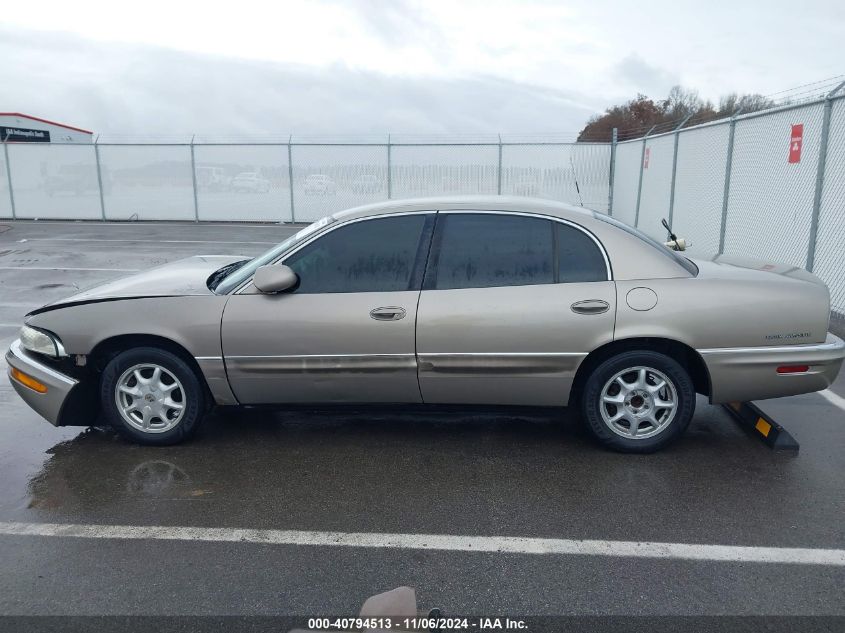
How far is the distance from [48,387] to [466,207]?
2.88 metres

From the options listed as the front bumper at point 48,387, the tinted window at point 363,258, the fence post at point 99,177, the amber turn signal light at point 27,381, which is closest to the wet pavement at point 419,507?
the front bumper at point 48,387

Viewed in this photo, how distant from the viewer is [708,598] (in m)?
2.85

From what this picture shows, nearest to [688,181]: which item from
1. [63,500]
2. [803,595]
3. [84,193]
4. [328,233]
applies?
[328,233]

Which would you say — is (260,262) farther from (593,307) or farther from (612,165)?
(612,165)

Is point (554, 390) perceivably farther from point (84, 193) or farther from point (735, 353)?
point (84, 193)

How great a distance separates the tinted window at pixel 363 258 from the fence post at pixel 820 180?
5.66 metres

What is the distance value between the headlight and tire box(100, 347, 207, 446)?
33 cm

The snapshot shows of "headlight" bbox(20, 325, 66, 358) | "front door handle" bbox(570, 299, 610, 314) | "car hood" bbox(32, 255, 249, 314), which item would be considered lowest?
"headlight" bbox(20, 325, 66, 358)

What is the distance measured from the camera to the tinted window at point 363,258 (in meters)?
4.29

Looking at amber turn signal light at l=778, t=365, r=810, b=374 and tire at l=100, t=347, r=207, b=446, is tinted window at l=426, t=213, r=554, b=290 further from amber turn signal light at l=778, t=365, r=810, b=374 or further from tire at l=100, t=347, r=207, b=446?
tire at l=100, t=347, r=207, b=446

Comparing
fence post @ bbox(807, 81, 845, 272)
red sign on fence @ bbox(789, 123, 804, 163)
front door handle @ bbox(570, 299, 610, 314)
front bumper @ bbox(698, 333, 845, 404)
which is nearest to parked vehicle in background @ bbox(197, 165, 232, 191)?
red sign on fence @ bbox(789, 123, 804, 163)

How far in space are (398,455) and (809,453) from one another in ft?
8.46

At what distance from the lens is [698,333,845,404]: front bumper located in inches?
161

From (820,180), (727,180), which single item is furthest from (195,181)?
(820,180)
